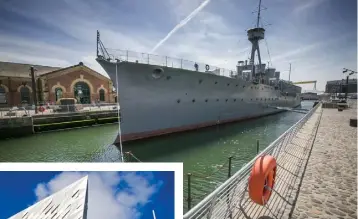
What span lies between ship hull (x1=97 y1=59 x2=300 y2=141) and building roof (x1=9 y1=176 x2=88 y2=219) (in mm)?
9618

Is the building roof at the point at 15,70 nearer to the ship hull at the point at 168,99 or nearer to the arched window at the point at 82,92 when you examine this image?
the arched window at the point at 82,92

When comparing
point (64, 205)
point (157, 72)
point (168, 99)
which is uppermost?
point (157, 72)

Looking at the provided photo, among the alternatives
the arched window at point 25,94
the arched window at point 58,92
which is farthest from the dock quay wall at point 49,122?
the arched window at point 25,94

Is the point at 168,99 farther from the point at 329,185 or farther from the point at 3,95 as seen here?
the point at 3,95

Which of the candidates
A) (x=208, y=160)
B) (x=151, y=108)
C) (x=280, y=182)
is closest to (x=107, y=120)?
(x=151, y=108)

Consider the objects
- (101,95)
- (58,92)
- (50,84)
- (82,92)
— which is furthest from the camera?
(101,95)

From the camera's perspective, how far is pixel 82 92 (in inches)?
1090

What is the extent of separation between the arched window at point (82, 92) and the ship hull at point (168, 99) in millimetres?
18928

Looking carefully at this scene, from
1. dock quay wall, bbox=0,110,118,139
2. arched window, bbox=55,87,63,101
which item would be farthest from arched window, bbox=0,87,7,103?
dock quay wall, bbox=0,110,118,139

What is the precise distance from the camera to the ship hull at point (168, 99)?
11258 mm

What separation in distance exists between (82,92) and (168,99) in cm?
2002

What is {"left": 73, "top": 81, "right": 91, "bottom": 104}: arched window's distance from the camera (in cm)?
2708

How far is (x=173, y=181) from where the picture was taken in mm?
1796

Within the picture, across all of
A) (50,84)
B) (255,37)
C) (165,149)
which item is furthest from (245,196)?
(50,84)
